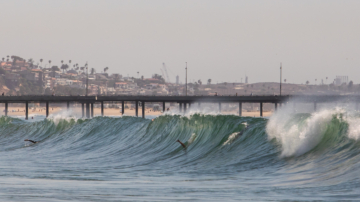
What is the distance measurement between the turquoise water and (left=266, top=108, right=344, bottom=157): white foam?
34mm

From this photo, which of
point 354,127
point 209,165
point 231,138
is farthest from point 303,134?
point 231,138

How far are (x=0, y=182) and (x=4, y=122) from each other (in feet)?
144

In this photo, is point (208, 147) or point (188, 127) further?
point (188, 127)

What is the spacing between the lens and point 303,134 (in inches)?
763

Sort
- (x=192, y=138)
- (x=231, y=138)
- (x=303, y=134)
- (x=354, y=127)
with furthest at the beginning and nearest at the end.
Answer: (x=192, y=138)
(x=231, y=138)
(x=303, y=134)
(x=354, y=127)

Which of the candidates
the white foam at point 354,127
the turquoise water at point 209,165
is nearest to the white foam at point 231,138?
the turquoise water at point 209,165

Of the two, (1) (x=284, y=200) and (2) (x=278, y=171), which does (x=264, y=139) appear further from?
(1) (x=284, y=200)

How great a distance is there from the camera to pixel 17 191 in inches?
514

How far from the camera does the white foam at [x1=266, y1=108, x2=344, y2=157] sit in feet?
61.0

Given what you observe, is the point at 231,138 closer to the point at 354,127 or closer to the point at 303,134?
the point at 303,134

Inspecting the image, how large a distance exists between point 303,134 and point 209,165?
3.49m

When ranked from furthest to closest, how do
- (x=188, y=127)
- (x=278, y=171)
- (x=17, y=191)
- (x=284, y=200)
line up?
1. (x=188, y=127)
2. (x=278, y=171)
3. (x=17, y=191)
4. (x=284, y=200)

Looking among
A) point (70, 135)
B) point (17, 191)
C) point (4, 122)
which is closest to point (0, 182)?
point (17, 191)

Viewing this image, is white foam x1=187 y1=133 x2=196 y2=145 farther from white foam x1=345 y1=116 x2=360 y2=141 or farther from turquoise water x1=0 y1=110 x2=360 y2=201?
white foam x1=345 y1=116 x2=360 y2=141
